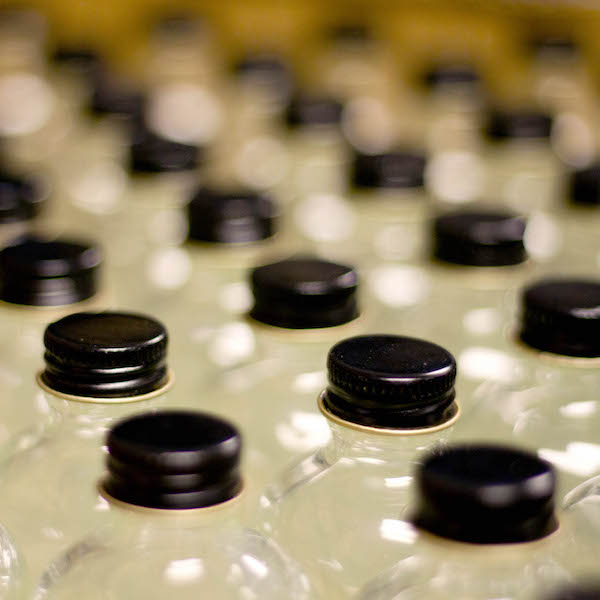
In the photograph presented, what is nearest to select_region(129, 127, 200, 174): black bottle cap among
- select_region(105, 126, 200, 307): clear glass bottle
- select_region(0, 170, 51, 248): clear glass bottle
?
select_region(105, 126, 200, 307): clear glass bottle

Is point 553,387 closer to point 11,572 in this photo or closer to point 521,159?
point 11,572

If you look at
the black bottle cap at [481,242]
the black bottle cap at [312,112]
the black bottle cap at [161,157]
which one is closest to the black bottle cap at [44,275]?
the black bottle cap at [481,242]

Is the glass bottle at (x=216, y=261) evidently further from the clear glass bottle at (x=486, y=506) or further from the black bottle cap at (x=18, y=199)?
the clear glass bottle at (x=486, y=506)

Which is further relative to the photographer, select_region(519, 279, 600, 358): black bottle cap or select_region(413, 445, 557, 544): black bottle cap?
select_region(519, 279, 600, 358): black bottle cap

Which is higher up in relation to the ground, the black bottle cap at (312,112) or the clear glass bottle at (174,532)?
the black bottle cap at (312,112)

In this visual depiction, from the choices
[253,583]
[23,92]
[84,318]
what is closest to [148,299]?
[84,318]

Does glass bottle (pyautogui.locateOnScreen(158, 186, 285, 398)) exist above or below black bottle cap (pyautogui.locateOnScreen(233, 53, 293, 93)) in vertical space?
below

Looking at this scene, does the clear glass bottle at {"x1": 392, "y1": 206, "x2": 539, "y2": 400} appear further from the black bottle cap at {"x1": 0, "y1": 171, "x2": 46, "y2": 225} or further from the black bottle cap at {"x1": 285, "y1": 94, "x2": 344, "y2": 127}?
the black bottle cap at {"x1": 285, "y1": 94, "x2": 344, "y2": 127}
